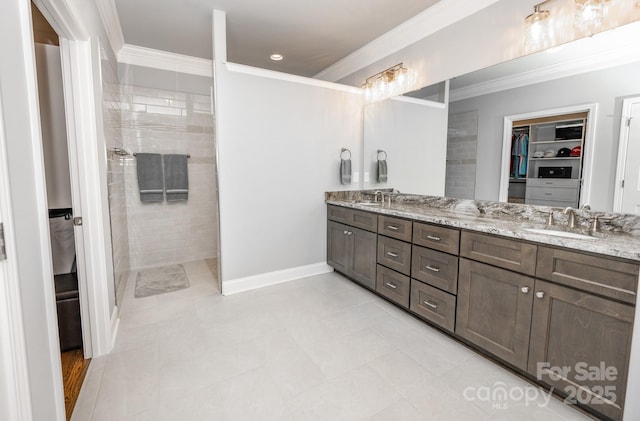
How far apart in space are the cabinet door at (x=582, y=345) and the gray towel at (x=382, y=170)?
2051 mm

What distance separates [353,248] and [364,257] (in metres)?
0.19

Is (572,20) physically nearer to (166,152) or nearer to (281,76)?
(281,76)

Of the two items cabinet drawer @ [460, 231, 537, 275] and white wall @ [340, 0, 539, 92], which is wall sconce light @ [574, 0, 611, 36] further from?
cabinet drawer @ [460, 231, 537, 275]

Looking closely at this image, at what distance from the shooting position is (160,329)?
233 cm

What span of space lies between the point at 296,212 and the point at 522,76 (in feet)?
7.50

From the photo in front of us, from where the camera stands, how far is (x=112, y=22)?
8.96ft

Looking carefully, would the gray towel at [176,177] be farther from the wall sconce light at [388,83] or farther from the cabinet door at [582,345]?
the cabinet door at [582,345]

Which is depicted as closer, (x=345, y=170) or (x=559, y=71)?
(x=559, y=71)

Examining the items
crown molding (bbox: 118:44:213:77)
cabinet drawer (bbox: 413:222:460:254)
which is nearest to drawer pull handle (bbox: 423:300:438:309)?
cabinet drawer (bbox: 413:222:460:254)

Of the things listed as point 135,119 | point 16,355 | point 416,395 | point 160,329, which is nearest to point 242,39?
point 135,119

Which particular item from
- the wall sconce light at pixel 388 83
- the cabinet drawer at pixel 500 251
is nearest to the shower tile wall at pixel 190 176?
the wall sconce light at pixel 388 83

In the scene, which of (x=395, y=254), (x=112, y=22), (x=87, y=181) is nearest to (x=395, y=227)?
(x=395, y=254)

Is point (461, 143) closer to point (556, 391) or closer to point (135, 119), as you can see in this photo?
point (556, 391)

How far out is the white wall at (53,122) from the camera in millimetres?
2027
